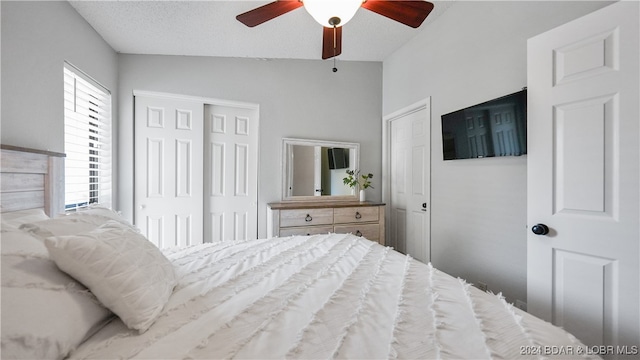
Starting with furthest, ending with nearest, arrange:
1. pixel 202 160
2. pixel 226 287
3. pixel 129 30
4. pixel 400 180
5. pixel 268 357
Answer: pixel 400 180
pixel 202 160
pixel 129 30
pixel 226 287
pixel 268 357

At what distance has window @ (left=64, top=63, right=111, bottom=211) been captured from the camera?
6.63 ft

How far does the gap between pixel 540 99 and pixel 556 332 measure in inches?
49.5

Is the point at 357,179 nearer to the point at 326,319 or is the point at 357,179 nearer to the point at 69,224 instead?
the point at 326,319

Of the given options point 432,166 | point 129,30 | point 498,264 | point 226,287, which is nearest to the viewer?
point 226,287

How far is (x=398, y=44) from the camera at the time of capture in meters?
2.93

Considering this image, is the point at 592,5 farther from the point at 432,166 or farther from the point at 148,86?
the point at 148,86

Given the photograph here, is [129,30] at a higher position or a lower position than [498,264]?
higher

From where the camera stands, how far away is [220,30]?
7.82 ft

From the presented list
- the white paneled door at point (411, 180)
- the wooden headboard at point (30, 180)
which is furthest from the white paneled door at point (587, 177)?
the wooden headboard at point (30, 180)

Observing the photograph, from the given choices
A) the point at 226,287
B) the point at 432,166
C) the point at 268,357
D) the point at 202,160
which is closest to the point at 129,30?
the point at 202,160

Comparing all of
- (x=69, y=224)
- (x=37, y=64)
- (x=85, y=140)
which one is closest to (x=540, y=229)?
(x=69, y=224)

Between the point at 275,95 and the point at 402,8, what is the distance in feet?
6.19

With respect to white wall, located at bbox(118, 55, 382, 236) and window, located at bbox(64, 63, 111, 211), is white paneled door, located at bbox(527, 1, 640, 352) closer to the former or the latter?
white wall, located at bbox(118, 55, 382, 236)

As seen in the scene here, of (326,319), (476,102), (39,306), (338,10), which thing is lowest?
(326,319)
